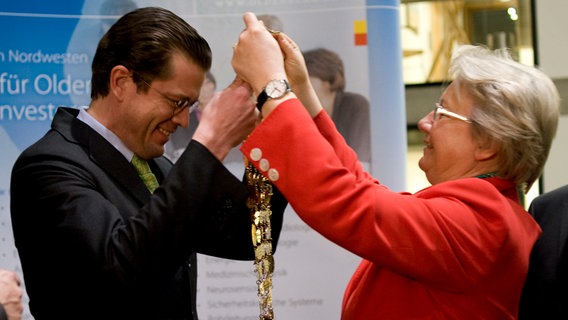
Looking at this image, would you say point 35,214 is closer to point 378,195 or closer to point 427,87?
point 378,195

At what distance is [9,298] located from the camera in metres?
1.92

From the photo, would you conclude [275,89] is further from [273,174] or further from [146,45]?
[146,45]

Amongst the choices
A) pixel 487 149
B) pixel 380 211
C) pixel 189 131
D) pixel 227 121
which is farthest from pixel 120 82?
pixel 189 131

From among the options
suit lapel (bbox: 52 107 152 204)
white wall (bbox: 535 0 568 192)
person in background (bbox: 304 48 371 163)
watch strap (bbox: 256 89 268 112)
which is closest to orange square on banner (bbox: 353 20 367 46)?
person in background (bbox: 304 48 371 163)

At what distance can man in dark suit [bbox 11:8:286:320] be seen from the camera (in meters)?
1.86

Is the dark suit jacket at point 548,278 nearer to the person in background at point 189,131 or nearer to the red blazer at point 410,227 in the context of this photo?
the red blazer at point 410,227

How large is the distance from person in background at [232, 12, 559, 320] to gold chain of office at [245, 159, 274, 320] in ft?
0.67

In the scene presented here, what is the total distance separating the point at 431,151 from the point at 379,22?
1.55m

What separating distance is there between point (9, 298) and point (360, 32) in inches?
81.3

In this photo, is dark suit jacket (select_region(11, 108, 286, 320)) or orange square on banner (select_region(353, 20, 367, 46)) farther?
orange square on banner (select_region(353, 20, 367, 46))

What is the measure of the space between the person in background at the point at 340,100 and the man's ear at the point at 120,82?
1.51 m

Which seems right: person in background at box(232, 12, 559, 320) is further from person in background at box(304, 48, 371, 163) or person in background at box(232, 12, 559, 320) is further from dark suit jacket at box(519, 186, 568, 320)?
person in background at box(304, 48, 371, 163)

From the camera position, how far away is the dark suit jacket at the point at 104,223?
6.07 ft

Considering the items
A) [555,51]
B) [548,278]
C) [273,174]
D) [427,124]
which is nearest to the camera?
[273,174]
